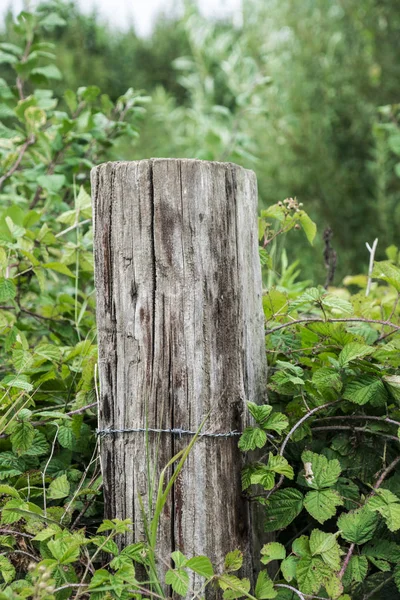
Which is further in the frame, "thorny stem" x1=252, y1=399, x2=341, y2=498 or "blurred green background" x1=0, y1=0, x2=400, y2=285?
"blurred green background" x1=0, y1=0, x2=400, y2=285

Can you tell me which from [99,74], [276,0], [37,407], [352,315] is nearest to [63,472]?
[37,407]

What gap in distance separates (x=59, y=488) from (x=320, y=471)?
670mm

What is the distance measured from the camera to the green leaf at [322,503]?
5.51 ft

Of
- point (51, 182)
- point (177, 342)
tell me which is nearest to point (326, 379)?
point (177, 342)

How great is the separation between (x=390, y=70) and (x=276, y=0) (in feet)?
5.47

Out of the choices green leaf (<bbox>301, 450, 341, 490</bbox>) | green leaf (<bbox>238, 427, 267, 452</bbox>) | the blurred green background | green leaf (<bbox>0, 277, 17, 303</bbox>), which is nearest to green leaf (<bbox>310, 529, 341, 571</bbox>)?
green leaf (<bbox>301, 450, 341, 490</bbox>)

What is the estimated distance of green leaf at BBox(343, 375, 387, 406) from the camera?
6.05ft

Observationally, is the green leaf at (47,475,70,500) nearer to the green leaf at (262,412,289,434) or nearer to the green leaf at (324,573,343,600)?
the green leaf at (262,412,289,434)

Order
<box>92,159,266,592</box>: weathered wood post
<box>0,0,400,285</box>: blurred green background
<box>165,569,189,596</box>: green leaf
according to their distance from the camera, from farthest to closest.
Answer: <box>0,0,400,285</box>: blurred green background → <box>92,159,266,592</box>: weathered wood post → <box>165,569,189,596</box>: green leaf

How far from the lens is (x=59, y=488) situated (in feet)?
5.87

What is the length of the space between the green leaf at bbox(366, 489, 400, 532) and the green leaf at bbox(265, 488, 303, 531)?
0.58ft

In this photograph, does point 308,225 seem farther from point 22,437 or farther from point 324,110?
point 324,110

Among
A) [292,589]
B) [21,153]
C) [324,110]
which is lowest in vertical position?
[292,589]

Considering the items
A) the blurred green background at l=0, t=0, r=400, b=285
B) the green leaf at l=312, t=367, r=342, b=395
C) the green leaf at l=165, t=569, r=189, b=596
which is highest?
the blurred green background at l=0, t=0, r=400, b=285
